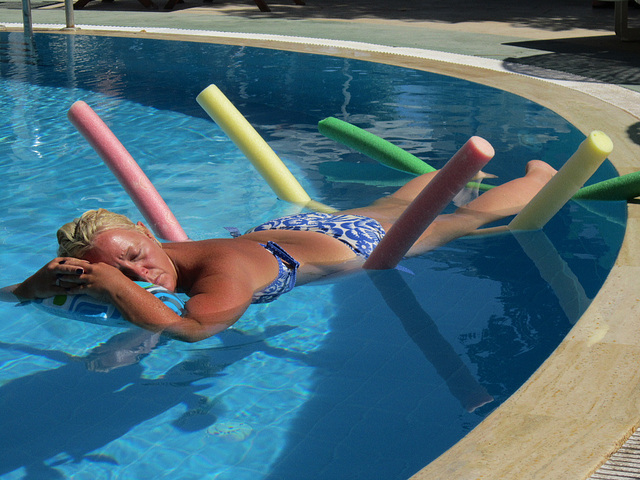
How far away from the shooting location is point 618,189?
17.1ft

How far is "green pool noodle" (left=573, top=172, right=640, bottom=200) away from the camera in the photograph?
5164 millimetres

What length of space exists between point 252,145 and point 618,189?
8.95 feet

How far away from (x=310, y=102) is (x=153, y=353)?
240 inches

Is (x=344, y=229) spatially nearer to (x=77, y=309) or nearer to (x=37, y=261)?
(x=77, y=309)

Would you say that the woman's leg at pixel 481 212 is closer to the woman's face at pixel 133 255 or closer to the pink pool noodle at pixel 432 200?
the pink pool noodle at pixel 432 200

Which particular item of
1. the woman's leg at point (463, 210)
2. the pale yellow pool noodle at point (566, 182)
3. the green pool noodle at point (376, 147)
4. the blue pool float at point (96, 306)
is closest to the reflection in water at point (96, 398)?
the blue pool float at point (96, 306)

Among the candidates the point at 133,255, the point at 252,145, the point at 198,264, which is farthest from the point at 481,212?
the point at 133,255

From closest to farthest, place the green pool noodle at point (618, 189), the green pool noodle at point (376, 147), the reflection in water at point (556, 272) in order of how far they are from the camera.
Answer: the reflection in water at point (556, 272) → the green pool noodle at point (618, 189) → the green pool noodle at point (376, 147)

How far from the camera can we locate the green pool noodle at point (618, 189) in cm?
516

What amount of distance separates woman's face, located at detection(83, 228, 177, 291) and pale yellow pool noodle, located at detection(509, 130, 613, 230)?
2.44 metres

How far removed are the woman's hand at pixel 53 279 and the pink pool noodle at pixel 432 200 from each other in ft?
5.32

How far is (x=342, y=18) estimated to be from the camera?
15898mm

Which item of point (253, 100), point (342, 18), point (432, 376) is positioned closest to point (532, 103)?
point (253, 100)

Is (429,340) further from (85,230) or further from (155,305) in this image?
(85,230)
